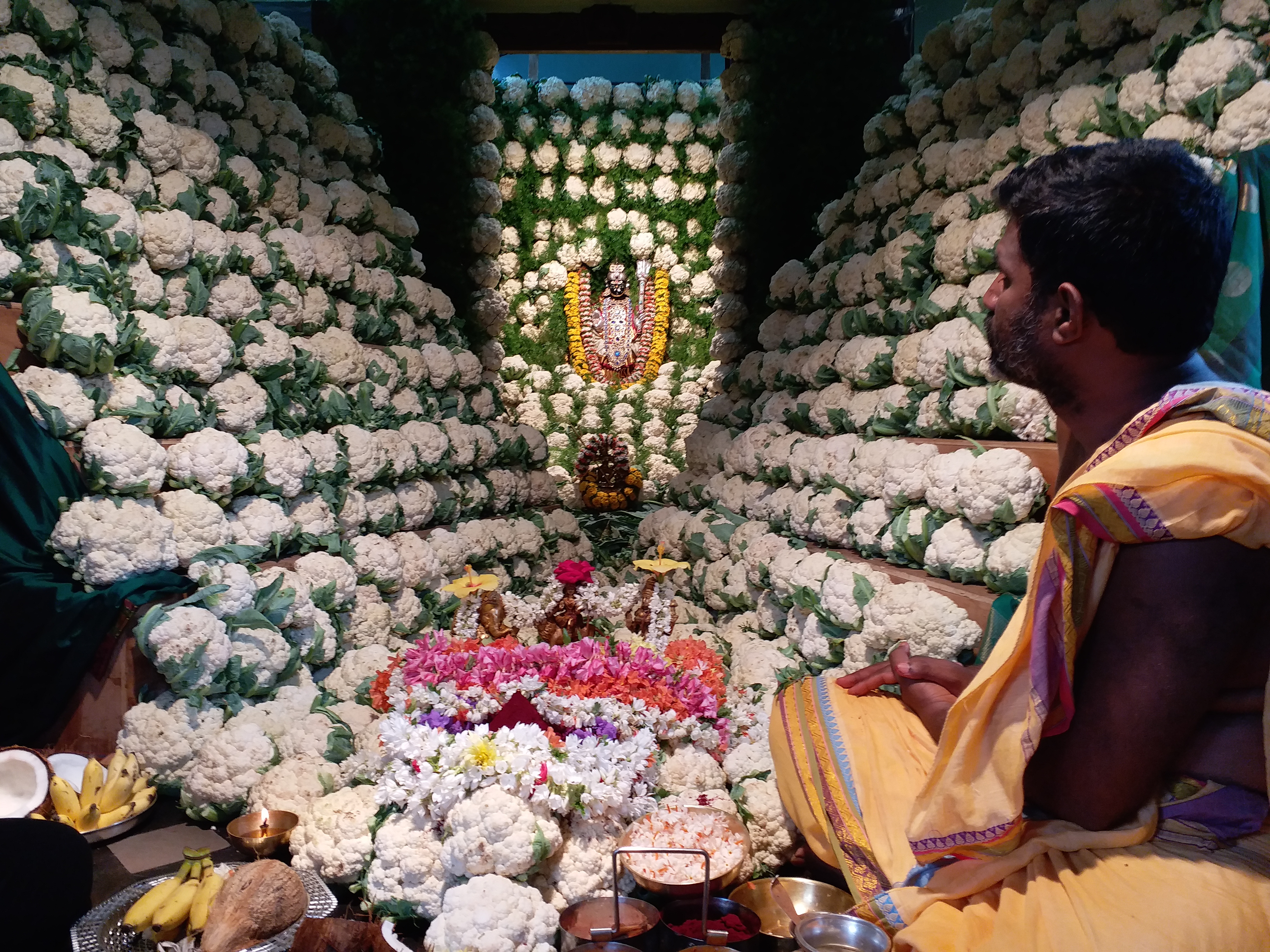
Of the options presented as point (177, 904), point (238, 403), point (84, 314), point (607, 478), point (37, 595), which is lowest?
point (177, 904)

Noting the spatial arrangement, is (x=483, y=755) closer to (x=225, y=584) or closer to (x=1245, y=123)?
(x=225, y=584)

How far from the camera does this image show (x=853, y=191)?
4.72 metres

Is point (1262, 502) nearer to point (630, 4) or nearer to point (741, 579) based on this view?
point (741, 579)

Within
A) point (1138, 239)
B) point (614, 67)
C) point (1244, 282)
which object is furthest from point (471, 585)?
point (614, 67)


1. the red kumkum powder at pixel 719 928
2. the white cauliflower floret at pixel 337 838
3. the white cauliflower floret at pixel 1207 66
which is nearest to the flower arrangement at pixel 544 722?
the white cauliflower floret at pixel 337 838

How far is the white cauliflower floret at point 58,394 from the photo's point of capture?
2785mm

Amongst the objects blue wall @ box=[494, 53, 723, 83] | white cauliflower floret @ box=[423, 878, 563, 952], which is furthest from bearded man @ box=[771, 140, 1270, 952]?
blue wall @ box=[494, 53, 723, 83]

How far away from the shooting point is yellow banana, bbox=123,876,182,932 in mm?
1924

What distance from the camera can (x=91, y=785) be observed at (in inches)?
99.5

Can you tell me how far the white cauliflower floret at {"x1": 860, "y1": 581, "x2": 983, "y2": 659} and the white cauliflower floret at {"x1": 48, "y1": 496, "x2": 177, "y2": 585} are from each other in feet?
7.48

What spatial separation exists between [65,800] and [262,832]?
53 cm

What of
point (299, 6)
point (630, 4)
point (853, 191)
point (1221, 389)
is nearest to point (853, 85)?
point (853, 191)

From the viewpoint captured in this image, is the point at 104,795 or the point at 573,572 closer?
the point at 104,795

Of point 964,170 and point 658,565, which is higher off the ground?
point 964,170
